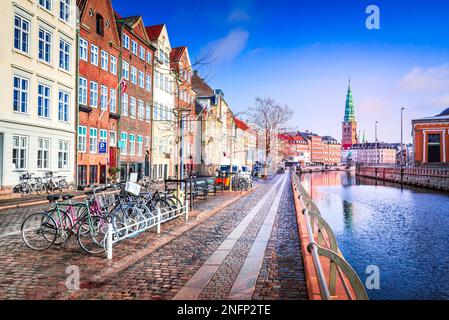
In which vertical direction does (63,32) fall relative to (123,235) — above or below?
above

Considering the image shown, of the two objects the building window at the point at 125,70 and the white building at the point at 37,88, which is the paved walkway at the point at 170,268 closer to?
the white building at the point at 37,88

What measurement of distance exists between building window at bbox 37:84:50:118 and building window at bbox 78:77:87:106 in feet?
11.6

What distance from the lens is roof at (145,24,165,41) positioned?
43.6 metres

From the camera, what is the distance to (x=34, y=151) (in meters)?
23.9

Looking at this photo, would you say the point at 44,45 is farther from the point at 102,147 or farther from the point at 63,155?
the point at 102,147

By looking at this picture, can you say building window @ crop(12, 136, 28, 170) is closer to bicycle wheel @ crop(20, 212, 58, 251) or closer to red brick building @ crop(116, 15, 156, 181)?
red brick building @ crop(116, 15, 156, 181)

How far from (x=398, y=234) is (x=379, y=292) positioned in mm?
8706

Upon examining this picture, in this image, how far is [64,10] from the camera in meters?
27.1

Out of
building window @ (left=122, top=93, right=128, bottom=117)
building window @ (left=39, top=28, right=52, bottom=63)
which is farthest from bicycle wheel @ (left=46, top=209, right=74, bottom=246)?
building window @ (left=122, top=93, right=128, bottom=117)

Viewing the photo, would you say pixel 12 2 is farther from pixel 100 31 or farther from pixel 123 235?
pixel 123 235

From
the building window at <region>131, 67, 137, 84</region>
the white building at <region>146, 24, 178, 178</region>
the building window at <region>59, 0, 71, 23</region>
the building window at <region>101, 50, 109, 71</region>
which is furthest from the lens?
the white building at <region>146, 24, 178, 178</region>

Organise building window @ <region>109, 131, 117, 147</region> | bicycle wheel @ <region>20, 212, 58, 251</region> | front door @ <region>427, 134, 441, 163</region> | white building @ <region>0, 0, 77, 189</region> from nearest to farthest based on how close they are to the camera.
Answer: bicycle wheel @ <region>20, 212, 58, 251</region> → white building @ <region>0, 0, 77, 189</region> → building window @ <region>109, 131, 117, 147</region> → front door @ <region>427, 134, 441, 163</region>

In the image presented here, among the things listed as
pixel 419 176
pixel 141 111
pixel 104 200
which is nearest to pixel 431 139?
pixel 419 176
